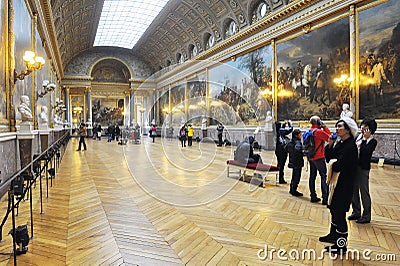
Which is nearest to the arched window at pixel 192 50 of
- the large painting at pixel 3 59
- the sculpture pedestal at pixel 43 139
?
the sculpture pedestal at pixel 43 139

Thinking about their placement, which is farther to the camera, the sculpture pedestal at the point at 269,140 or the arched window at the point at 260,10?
the arched window at the point at 260,10

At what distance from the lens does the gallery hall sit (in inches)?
131

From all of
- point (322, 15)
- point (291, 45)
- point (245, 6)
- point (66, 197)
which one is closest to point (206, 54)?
point (245, 6)

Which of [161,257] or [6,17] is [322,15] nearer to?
[6,17]

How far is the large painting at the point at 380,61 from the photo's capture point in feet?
33.2

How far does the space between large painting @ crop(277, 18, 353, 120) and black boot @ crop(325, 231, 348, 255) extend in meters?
9.88

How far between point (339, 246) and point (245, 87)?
16265mm

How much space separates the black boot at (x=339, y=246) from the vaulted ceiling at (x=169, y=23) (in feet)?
45.8

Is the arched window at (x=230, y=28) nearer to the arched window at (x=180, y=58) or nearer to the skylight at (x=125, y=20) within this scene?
the skylight at (x=125, y=20)

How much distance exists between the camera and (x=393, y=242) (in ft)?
11.4

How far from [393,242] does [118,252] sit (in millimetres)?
3124

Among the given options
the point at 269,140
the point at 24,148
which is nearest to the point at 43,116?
the point at 24,148

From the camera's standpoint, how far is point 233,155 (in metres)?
13.0

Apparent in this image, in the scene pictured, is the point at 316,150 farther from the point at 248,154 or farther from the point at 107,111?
the point at 107,111
